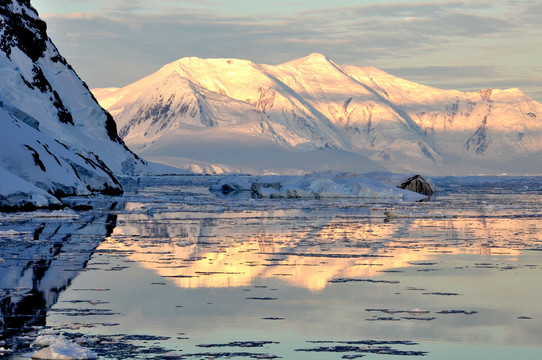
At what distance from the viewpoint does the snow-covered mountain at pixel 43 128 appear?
41.4 metres

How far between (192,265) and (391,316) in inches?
267

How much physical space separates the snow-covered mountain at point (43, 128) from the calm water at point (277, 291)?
1278cm

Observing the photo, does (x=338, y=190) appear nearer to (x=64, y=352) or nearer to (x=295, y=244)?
(x=295, y=244)

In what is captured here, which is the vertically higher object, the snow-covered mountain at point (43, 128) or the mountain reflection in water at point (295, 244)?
the snow-covered mountain at point (43, 128)

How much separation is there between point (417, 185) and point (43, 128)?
29.2 m

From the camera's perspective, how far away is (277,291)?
15.5 meters

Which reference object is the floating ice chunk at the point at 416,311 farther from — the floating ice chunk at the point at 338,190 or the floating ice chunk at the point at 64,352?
the floating ice chunk at the point at 338,190

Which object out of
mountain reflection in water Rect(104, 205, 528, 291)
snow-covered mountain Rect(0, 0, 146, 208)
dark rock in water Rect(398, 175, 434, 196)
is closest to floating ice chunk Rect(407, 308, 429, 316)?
mountain reflection in water Rect(104, 205, 528, 291)

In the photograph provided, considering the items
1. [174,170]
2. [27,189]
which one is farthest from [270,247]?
[174,170]

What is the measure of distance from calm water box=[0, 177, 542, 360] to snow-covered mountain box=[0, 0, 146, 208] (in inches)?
503

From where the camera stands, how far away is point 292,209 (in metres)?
42.9

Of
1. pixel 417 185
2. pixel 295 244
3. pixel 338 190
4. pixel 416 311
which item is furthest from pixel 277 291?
pixel 417 185

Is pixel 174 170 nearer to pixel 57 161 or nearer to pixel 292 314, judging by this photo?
pixel 57 161

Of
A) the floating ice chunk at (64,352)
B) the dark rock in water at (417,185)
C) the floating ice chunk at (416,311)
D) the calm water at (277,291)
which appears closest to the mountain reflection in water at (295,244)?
the calm water at (277,291)
